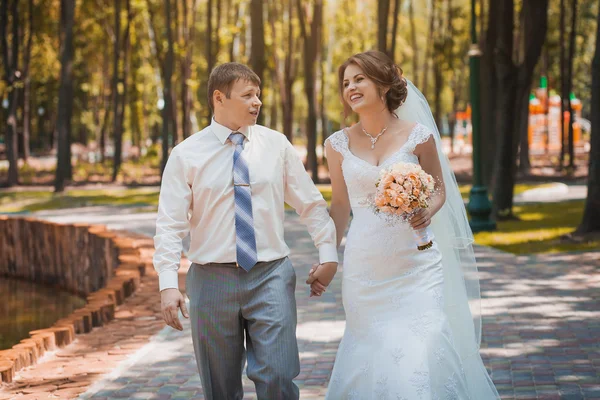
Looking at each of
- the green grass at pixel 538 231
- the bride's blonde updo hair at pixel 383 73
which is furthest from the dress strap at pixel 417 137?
the green grass at pixel 538 231

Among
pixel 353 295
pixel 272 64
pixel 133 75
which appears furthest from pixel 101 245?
pixel 133 75

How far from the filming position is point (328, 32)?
184 feet

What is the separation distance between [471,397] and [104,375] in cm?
316

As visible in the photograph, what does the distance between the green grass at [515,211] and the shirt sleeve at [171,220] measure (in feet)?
36.0

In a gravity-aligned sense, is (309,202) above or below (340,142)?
below

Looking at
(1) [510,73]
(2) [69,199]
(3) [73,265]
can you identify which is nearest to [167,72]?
(2) [69,199]

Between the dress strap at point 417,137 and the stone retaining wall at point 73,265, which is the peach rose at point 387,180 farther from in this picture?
the stone retaining wall at point 73,265

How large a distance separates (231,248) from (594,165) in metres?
12.0

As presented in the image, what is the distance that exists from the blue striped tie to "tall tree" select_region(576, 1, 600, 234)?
38.7ft

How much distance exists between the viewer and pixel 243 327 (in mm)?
5102

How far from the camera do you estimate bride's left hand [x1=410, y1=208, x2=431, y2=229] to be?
5.37 metres

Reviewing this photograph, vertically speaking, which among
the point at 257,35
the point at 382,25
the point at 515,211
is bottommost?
the point at 515,211

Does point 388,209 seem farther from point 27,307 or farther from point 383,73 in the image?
point 27,307

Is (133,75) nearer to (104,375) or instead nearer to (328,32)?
(328,32)
